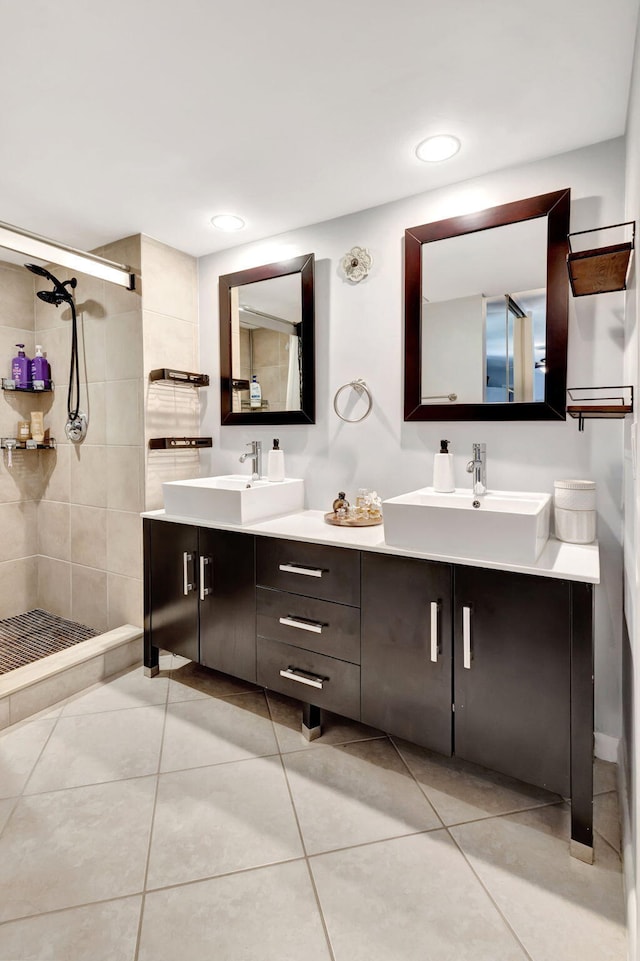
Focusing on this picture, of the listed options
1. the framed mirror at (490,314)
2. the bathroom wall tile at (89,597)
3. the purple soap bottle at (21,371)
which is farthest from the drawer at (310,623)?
the purple soap bottle at (21,371)

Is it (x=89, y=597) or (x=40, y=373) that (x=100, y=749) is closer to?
(x=89, y=597)

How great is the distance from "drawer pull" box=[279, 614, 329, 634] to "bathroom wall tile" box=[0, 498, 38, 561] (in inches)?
84.9

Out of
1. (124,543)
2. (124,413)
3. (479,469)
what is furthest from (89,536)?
(479,469)

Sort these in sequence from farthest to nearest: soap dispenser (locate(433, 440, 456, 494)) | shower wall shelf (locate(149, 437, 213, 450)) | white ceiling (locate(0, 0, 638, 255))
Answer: shower wall shelf (locate(149, 437, 213, 450)) → soap dispenser (locate(433, 440, 456, 494)) → white ceiling (locate(0, 0, 638, 255))

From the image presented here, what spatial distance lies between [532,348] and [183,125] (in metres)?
1.52

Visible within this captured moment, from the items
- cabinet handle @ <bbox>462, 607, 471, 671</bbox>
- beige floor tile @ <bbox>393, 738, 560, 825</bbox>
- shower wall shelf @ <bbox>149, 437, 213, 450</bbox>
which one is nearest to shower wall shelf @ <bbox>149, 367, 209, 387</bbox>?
shower wall shelf @ <bbox>149, 437, 213, 450</bbox>

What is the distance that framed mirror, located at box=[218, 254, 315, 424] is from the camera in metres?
2.50

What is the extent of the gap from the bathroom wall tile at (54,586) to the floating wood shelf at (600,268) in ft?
10.2

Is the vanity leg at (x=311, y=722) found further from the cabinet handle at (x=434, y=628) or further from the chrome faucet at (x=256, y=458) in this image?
the chrome faucet at (x=256, y=458)

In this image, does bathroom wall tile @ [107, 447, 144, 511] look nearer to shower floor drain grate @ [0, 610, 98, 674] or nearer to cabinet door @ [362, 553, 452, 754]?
shower floor drain grate @ [0, 610, 98, 674]

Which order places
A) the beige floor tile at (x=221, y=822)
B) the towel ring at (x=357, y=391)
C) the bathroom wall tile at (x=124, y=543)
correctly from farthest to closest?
the bathroom wall tile at (x=124, y=543)
the towel ring at (x=357, y=391)
the beige floor tile at (x=221, y=822)

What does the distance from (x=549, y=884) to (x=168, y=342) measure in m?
2.79

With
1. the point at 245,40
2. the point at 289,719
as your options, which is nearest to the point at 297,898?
the point at 289,719

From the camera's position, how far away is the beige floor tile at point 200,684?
7.75 ft
